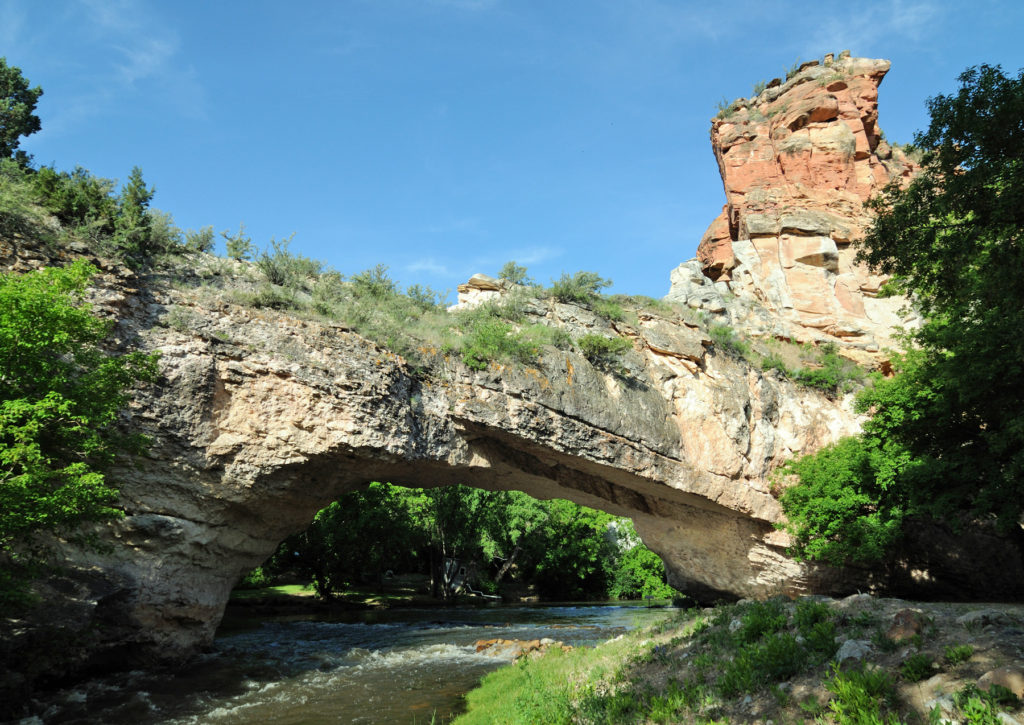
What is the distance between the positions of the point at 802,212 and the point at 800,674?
23.3 metres

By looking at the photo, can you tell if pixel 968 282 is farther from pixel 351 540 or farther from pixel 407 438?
pixel 351 540

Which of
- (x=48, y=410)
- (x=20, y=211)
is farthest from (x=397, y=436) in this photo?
(x=20, y=211)

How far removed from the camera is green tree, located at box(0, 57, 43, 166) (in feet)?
66.8

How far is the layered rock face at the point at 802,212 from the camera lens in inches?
907

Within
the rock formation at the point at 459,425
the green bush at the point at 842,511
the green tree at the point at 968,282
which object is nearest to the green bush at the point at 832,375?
the rock formation at the point at 459,425

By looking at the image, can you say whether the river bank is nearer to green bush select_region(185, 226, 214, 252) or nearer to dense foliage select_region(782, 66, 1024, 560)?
dense foliage select_region(782, 66, 1024, 560)

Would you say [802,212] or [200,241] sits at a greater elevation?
[802,212]

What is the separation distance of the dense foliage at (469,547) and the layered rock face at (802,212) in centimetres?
1631

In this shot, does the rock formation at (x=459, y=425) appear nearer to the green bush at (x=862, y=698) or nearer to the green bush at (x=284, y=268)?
the green bush at (x=284, y=268)

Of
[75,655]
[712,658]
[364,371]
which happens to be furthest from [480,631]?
[712,658]

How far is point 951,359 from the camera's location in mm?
12641

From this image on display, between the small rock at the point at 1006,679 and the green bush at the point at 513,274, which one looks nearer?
the small rock at the point at 1006,679

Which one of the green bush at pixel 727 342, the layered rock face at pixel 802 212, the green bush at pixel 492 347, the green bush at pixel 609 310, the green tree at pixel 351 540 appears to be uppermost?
the layered rock face at pixel 802 212

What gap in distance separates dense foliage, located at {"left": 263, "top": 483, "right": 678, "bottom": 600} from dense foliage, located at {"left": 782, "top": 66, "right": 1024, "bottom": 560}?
60.1 feet
